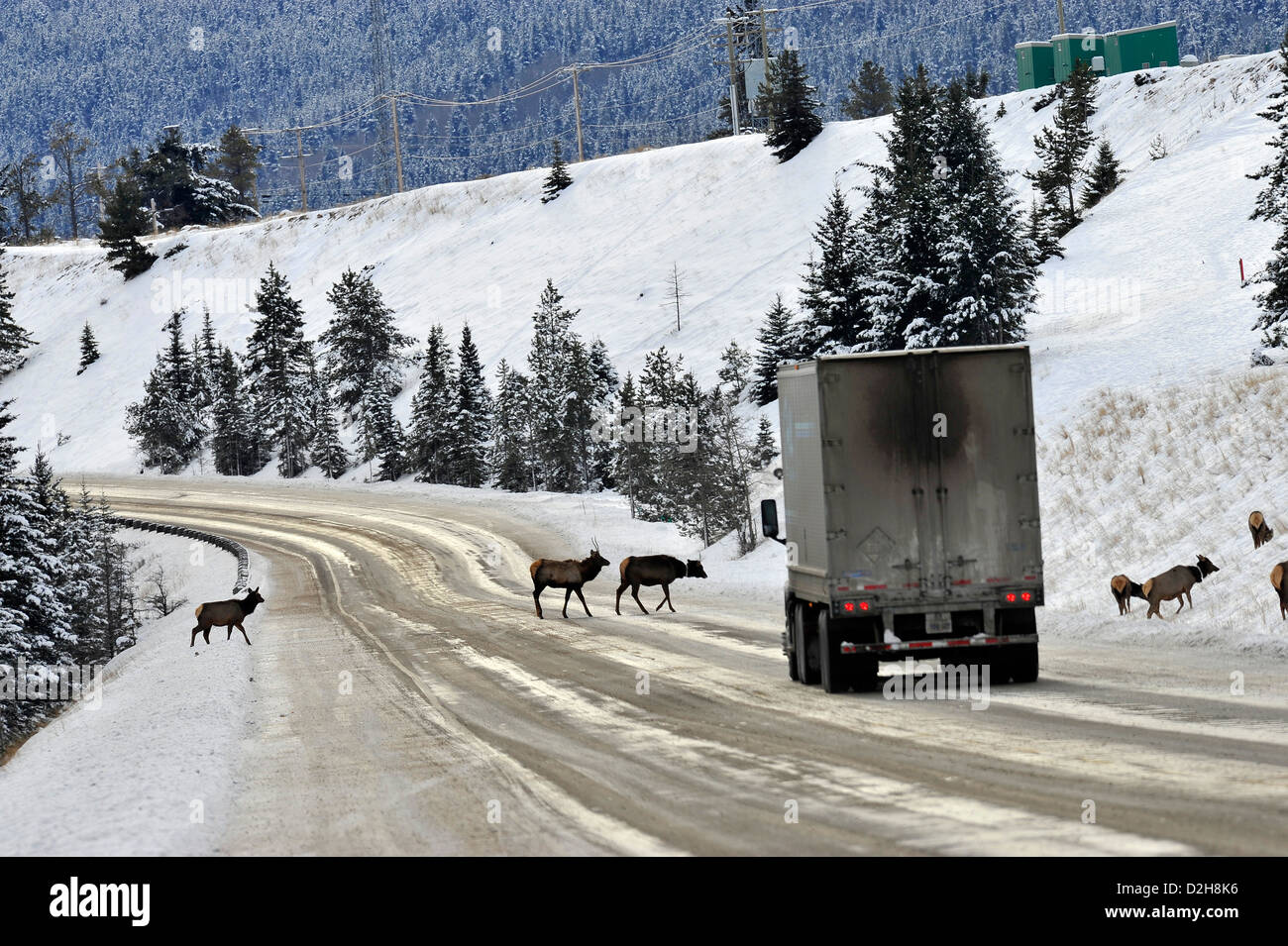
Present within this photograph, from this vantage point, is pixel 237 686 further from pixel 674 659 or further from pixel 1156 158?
pixel 1156 158

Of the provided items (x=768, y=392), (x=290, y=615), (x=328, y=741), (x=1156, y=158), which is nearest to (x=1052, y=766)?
(x=328, y=741)

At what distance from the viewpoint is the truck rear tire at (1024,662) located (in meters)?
13.7

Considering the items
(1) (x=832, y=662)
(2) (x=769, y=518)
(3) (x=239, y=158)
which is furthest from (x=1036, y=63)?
(3) (x=239, y=158)

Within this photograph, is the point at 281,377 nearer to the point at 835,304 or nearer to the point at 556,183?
the point at 556,183

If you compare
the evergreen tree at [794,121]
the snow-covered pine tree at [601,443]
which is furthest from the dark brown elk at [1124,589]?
the evergreen tree at [794,121]

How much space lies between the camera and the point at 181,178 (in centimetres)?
13775

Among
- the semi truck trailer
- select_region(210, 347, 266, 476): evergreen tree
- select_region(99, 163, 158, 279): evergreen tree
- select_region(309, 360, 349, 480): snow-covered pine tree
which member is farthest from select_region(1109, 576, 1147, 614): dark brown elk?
select_region(99, 163, 158, 279): evergreen tree

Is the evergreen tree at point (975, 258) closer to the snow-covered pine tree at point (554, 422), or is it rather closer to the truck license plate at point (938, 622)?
the snow-covered pine tree at point (554, 422)

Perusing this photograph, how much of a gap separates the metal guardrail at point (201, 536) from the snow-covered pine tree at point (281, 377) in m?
14.5

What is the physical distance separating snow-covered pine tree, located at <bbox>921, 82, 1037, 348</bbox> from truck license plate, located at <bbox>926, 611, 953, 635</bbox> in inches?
1259

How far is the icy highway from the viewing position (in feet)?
24.9

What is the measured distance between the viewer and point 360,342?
77375 millimetres

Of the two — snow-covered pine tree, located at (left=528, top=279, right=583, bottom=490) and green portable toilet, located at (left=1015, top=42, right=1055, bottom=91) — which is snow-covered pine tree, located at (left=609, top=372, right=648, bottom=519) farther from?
green portable toilet, located at (left=1015, top=42, right=1055, bottom=91)

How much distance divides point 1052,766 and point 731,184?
83420mm
